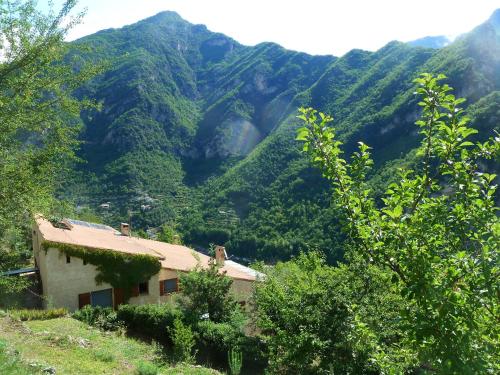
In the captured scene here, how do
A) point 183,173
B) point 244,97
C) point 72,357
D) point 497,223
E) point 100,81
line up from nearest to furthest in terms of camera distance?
point 497,223 → point 72,357 → point 183,173 → point 100,81 → point 244,97

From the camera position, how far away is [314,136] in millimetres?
4770

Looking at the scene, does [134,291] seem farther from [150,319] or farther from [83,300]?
[150,319]

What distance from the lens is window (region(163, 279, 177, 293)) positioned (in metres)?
22.5

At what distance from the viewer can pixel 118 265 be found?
2073 centimetres

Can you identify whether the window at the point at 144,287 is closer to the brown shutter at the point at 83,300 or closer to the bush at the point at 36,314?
the brown shutter at the point at 83,300

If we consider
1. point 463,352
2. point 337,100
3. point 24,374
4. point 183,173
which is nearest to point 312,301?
point 24,374

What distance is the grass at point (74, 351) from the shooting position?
841cm

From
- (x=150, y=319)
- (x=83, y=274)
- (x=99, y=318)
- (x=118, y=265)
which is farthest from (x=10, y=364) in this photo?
(x=118, y=265)

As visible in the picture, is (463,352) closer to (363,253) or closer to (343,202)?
(363,253)

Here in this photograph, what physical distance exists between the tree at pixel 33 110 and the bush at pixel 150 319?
6922 mm

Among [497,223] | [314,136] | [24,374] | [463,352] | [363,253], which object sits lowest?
[24,374]

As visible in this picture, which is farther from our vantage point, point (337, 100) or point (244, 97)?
point (244, 97)

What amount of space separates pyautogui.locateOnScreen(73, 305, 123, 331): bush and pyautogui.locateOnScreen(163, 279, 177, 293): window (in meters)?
6.43

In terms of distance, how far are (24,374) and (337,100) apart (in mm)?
136778
